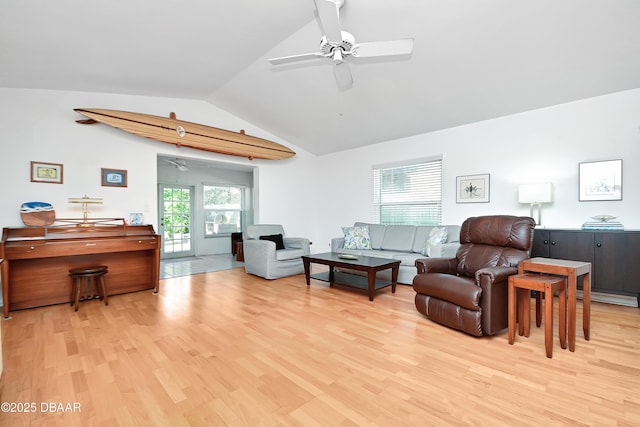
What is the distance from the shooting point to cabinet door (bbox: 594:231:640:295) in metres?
3.07

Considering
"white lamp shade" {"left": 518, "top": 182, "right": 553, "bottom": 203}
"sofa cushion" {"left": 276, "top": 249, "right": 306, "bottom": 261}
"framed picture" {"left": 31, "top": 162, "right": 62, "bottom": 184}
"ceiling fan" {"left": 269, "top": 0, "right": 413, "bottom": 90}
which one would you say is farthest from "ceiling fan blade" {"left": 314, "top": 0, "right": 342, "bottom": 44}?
"framed picture" {"left": 31, "top": 162, "right": 62, "bottom": 184}

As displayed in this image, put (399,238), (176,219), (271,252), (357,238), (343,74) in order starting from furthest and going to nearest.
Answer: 1. (176,219)
2. (357,238)
3. (399,238)
4. (271,252)
5. (343,74)

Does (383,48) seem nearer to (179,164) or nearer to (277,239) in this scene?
(277,239)

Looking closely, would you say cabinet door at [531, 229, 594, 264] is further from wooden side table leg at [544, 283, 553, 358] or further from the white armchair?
the white armchair

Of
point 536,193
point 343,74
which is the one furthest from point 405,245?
point 343,74

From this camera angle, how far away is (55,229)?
3.63 metres

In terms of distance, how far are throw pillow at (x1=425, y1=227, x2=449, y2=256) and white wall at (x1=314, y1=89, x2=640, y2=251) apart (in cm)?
47

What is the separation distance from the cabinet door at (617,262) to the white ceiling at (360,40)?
174 centimetres

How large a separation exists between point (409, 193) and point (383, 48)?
3.30m

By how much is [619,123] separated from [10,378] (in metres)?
6.13

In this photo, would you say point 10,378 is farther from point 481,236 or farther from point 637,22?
point 637,22

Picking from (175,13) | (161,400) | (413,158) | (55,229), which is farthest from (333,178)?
(161,400)

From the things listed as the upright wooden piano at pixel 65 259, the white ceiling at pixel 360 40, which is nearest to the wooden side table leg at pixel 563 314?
the white ceiling at pixel 360 40

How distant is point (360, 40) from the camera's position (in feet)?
10.5
